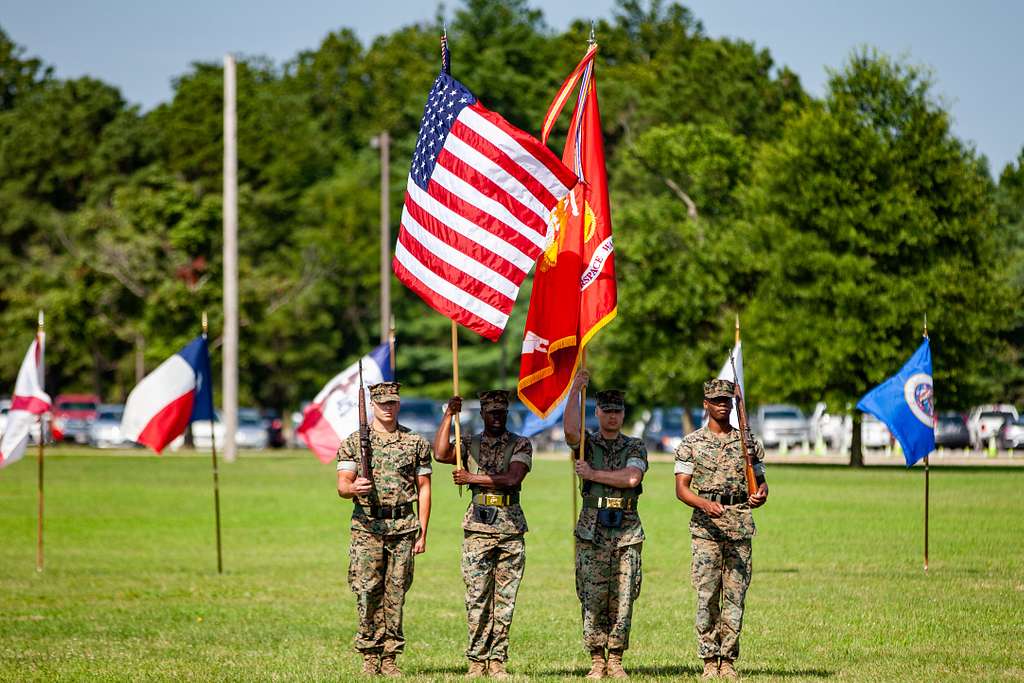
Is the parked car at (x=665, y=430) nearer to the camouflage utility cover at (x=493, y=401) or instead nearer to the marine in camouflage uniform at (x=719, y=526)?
the marine in camouflage uniform at (x=719, y=526)

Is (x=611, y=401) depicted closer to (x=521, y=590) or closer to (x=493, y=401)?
(x=493, y=401)

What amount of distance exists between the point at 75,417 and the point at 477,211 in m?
65.1

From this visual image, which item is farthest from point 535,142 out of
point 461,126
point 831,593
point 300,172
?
point 300,172

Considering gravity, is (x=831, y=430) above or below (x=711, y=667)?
above

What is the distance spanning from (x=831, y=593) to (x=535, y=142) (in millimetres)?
8910

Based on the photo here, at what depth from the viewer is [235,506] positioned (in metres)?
A: 34.4

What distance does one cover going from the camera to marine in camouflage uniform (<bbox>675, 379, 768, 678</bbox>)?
11.7 metres

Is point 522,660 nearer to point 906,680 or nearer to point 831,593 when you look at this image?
point 906,680

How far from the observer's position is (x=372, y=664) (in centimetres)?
1216

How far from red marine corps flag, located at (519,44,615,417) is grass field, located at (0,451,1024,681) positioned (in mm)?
2309

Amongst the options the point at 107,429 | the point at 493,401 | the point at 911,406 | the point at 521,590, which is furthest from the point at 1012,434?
the point at 493,401

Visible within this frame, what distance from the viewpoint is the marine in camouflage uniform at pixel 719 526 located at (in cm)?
1167

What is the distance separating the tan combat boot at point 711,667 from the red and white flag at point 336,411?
442 inches

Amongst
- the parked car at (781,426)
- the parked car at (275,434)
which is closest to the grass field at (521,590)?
the parked car at (781,426)
